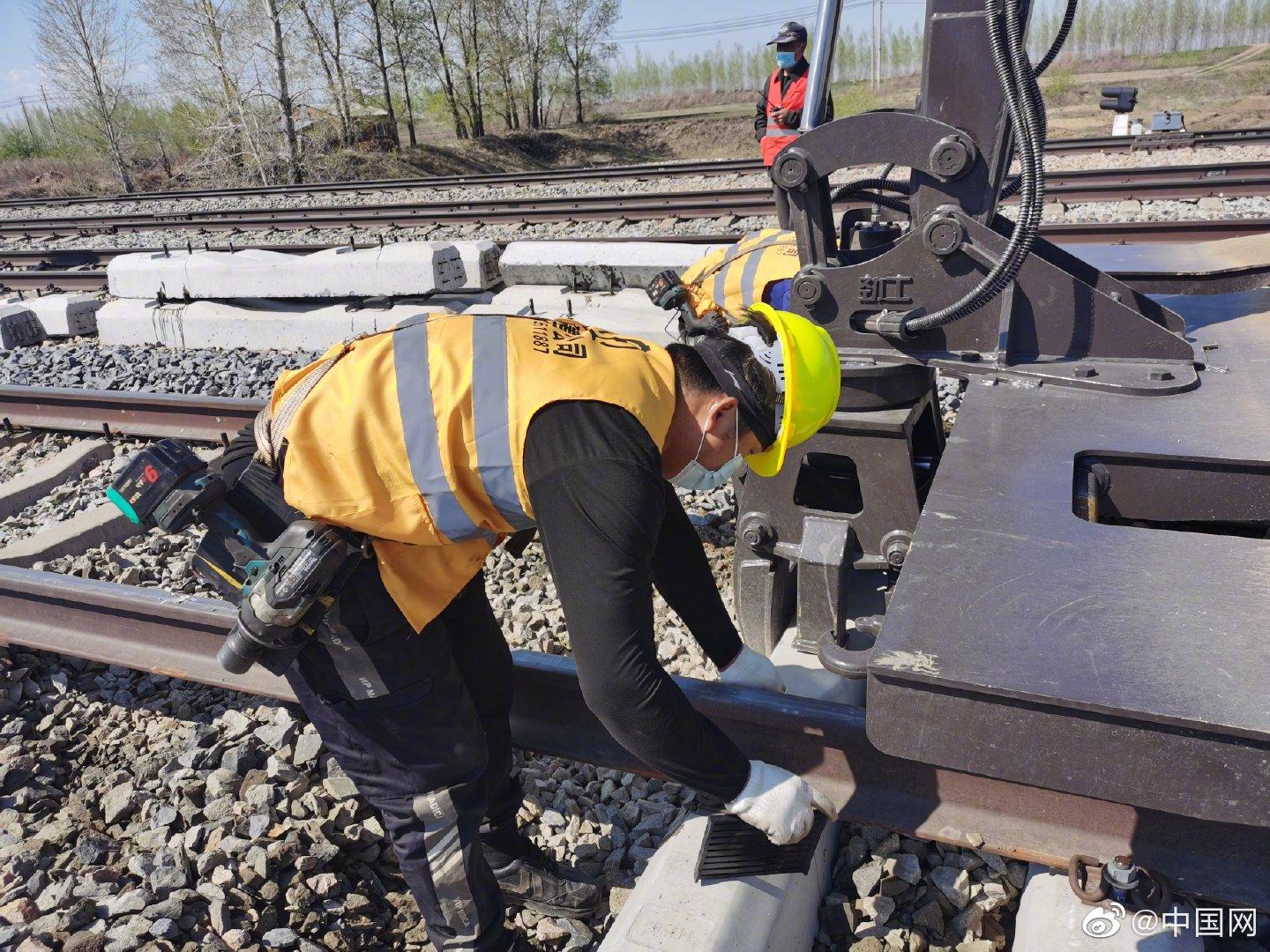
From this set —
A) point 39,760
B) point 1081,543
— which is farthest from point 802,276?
point 39,760

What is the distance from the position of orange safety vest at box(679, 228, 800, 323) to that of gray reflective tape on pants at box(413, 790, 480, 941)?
2515 millimetres

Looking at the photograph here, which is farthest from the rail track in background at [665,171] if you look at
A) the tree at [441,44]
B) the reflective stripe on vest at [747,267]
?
the tree at [441,44]

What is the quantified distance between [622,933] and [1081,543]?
1394 millimetres

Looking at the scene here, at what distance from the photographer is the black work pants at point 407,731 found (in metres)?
2.17

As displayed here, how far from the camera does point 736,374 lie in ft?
6.71

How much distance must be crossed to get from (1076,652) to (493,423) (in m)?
1.21

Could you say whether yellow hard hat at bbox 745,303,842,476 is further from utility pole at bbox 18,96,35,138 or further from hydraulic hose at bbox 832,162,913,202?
utility pole at bbox 18,96,35,138

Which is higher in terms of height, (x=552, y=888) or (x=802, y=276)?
(x=802, y=276)

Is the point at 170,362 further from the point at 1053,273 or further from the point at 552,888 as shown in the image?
the point at 1053,273

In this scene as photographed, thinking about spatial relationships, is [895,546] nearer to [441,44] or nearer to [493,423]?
[493,423]

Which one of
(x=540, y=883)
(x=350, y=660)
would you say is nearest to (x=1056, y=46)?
(x=350, y=660)

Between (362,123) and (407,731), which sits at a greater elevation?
(362,123)

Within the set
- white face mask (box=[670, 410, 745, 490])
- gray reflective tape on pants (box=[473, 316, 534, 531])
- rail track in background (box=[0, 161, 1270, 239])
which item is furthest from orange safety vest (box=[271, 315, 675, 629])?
rail track in background (box=[0, 161, 1270, 239])

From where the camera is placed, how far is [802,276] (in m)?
3.36
